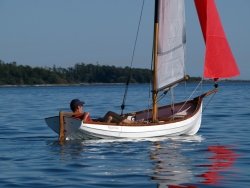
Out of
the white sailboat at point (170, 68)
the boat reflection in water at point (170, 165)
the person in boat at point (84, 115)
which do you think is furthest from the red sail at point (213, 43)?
the person in boat at point (84, 115)

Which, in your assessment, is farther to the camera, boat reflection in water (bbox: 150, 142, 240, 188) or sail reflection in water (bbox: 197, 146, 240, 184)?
sail reflection in water (bbox: 197, 146, 240, 184)

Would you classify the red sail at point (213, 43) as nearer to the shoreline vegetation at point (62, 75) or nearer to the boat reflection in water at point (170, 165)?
the boat reflection in water at point (170, 165)

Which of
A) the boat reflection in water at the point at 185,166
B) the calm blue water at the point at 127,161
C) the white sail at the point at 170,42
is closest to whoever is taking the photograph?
the boat reflection in water at the point at 185,166

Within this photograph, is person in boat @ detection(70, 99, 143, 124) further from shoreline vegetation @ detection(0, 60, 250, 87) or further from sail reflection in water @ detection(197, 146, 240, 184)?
shoreline vegetation @ detection(0, 60, 250, 87)

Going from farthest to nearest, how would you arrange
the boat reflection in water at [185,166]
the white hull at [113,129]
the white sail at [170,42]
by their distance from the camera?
the white sail at [170,42]
the white hull at [113,129]
the boat reflection in water at [185,166]

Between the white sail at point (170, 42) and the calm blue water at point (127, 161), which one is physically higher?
the white sail at point (170, 42)

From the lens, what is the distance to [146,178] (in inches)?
485

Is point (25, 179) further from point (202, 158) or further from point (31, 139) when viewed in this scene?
point (31, 139)

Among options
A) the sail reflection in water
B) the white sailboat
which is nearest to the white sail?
the white sailboat

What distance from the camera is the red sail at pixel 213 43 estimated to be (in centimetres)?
2008

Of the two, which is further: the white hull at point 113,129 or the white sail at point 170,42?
the white sail at point 170,42

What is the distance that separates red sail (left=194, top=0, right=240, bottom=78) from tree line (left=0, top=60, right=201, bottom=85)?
137923mm

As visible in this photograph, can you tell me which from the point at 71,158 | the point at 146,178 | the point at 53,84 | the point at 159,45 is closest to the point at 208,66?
the point at 159,45

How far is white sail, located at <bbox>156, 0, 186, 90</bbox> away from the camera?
19.3m
